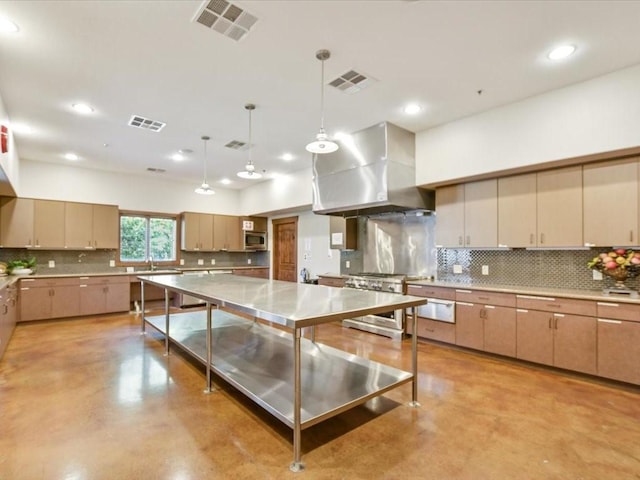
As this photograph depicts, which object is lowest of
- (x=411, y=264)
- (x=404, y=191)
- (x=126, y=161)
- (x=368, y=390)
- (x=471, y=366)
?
(x=471, y=366)

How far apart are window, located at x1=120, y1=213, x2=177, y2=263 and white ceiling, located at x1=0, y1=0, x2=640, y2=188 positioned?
281 centimetres

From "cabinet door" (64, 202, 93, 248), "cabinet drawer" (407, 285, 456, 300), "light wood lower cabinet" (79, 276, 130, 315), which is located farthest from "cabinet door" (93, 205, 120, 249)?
"cabinet drawer" (407, 285, 456, 300)

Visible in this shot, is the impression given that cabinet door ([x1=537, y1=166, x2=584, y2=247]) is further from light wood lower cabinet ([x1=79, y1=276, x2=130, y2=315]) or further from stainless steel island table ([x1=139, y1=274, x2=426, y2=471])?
light wood lower cabinet ([x1=79, y1=276, x2=130, y2=315])

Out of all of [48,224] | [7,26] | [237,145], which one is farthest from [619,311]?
[48,224]

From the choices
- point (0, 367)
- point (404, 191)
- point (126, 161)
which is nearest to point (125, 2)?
point (404, 191)

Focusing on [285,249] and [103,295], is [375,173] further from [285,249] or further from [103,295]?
[103,295]

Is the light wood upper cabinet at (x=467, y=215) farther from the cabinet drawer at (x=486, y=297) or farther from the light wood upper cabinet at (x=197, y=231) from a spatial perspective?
the light wood upper cabinet at (x=197, y=231)

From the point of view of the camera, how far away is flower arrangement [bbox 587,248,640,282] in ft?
10.0

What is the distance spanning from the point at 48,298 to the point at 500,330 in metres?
6.87

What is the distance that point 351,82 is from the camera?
3.21m

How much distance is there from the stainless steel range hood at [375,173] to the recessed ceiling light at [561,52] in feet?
6.07

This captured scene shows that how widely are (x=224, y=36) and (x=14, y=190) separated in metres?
4.83

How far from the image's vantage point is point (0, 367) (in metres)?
3.46

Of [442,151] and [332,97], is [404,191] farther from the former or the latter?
[332,97]
